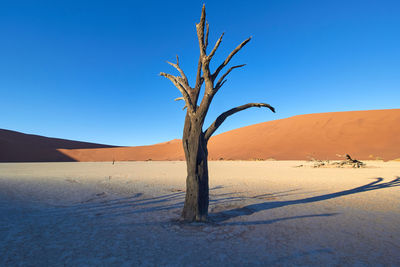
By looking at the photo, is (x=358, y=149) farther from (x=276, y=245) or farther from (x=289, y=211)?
(x=276, y=245)

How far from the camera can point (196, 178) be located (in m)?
5.18

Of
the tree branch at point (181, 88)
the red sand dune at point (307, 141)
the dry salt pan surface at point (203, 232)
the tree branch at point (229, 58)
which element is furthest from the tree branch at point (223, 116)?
the red sand dune at point (307, 141)

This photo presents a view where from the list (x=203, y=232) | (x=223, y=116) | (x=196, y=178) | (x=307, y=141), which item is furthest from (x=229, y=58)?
(x=307, y=141)

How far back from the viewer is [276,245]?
3824 mm

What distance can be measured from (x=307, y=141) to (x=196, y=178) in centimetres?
4207

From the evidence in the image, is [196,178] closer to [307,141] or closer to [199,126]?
[199,126]

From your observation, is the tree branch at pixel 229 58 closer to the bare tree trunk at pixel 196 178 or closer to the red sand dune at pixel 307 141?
the bare tree trunk at pixel 196 178

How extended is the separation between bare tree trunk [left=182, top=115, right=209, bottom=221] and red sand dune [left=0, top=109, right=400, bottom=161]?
32352 mm

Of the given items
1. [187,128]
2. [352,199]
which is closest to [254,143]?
[352,199]

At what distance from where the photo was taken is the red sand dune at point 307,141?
35.7 meters

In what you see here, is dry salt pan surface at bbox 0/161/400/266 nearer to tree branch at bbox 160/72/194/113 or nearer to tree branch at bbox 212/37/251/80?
tree branch at bbox 160/72/194/113

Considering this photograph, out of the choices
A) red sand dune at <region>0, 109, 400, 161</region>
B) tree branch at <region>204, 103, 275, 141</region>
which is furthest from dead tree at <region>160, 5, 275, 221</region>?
red sand dune at <region>0, 109, 400, 161</region>

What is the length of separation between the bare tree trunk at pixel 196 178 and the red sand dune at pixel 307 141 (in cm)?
3235

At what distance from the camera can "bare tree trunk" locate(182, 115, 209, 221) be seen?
5.11 meters
